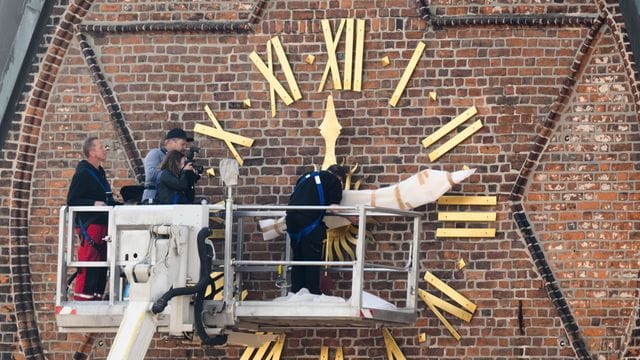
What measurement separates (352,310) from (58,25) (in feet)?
14.4

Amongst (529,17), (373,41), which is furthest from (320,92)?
(529,17)

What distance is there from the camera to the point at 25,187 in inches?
715

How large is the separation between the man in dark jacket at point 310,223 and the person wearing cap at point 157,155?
1.13 meters

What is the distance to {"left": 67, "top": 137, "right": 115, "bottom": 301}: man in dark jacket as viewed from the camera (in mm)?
16875

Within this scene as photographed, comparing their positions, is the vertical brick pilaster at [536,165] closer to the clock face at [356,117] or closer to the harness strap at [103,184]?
the clock face at [356,117]

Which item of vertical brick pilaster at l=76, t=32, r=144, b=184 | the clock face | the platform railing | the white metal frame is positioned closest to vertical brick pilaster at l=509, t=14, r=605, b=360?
the clock face

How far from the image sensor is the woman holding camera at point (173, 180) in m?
16.6

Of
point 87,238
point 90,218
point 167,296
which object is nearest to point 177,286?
point 167,296

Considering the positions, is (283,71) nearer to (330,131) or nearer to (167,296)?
(330,131)

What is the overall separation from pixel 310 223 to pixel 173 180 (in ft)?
4.04

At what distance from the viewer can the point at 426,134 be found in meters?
17.7

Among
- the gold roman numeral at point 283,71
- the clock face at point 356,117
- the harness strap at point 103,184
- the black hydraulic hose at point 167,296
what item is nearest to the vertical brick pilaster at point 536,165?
the clock face at point 356,117

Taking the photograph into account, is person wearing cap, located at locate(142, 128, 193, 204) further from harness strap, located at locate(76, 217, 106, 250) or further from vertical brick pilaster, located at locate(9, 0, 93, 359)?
vertical brick pilaster, located at locate(9, 0, 93, 359)

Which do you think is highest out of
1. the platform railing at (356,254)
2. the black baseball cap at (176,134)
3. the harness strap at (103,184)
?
the black baseball cap at (176,134)
